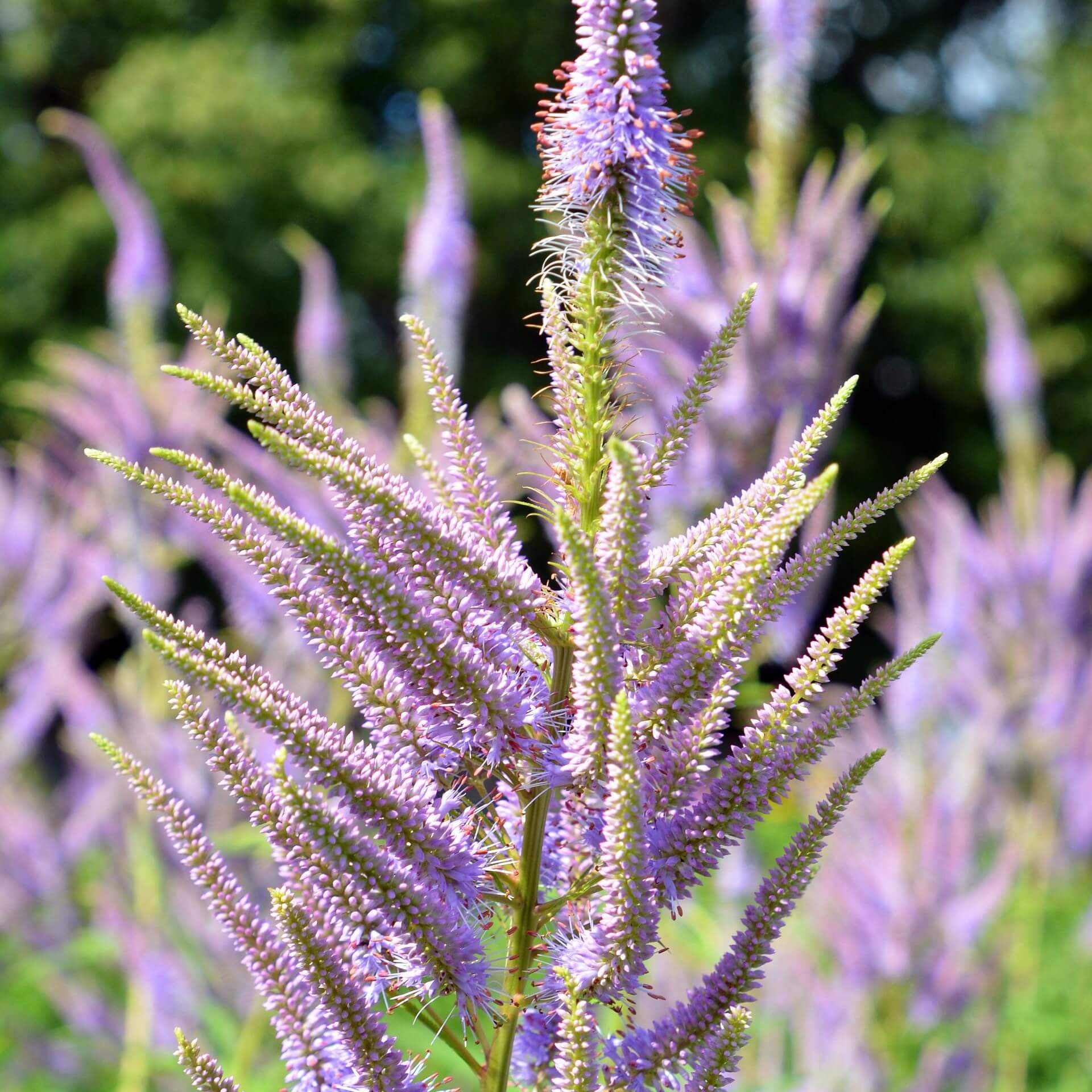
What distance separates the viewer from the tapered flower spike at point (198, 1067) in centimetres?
115

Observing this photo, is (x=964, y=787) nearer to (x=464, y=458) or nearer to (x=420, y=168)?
(x=464, y=458)

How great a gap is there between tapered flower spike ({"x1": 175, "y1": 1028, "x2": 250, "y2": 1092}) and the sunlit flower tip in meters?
0.91

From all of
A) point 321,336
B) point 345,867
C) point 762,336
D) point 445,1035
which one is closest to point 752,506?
point 345,867

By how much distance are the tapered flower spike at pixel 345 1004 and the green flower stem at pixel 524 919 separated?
109mm

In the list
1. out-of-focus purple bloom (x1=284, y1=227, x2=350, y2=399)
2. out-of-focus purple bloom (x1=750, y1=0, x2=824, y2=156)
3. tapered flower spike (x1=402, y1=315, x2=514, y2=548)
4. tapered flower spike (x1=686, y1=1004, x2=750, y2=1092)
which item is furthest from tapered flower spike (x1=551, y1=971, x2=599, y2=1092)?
out-of-focus purple bloom (x1=284, y1=227, x2=350, y2=399)

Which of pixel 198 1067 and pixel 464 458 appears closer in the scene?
pixel 198 1067

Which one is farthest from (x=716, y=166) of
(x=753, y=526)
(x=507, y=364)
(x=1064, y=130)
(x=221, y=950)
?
(x=753, y=526)

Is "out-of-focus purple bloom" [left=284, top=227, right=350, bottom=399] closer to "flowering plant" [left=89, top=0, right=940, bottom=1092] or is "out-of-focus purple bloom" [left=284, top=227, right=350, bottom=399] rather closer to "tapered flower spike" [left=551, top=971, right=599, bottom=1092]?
"flowering plant" [left=89, top=0, right=940, bottom=1092]

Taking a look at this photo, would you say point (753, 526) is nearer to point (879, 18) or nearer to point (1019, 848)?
point (1019, 848)

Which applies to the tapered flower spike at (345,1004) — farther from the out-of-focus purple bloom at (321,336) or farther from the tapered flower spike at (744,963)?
the out-of-focus purple bloom at (321,336)

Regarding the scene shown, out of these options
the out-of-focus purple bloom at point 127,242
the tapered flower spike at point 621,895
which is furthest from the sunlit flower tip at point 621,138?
the out-of-focus purple bloom at point 127,242

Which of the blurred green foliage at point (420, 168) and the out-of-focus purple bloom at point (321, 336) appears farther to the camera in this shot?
the blurred green foliage at point (420, 168)

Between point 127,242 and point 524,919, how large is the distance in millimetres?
4381

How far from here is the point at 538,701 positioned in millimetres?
1258
